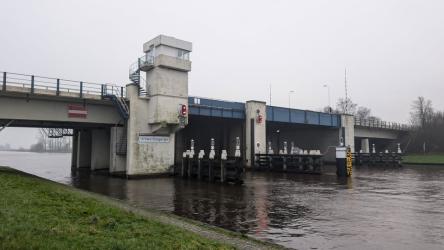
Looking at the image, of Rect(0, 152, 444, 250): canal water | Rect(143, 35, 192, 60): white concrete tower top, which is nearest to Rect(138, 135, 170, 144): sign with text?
Rect(143, 35, 192, 60): white concrete tower top

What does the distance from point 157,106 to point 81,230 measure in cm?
2265

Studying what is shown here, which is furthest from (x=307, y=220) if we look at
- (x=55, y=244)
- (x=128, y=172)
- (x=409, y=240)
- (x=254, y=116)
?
(x=254, y=116)

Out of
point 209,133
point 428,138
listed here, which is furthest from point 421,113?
point 209,133

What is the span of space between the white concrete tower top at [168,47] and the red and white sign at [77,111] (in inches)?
283

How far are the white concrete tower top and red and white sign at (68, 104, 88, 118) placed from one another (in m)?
7.19

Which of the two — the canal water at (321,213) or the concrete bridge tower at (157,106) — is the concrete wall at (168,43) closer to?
the concrete bridge tower at (157,106)

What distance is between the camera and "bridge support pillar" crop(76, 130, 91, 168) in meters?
40.4

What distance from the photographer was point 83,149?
41.0 m

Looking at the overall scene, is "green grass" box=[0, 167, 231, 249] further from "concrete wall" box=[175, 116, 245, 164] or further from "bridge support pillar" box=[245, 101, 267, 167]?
"concrete wall" box=[175, 116, 245, 164]

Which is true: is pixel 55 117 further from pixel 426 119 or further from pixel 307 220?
pixel 426 119

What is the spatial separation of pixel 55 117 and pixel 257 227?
2201cm

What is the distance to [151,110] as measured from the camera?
30.3 m

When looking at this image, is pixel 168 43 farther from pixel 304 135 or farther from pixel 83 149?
pixel 304 135

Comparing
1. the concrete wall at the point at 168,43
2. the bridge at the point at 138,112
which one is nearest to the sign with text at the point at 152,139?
the bridge at the point at 138,112
